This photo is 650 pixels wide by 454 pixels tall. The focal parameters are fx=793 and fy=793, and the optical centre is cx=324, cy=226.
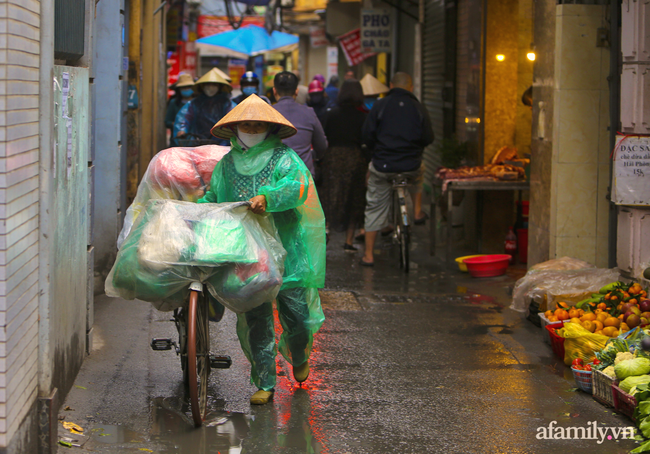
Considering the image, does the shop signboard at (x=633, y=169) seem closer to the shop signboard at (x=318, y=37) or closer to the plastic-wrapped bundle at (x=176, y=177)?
the plastic-wrapped bundle at (x=176, y=177)

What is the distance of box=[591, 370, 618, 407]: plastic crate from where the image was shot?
482 cm

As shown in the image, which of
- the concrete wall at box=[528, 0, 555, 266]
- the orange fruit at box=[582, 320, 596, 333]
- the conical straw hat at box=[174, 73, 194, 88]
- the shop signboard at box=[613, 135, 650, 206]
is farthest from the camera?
the conical straw hat at box=[174, 73, 194, 88]

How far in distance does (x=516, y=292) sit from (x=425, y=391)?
2423 millimetres

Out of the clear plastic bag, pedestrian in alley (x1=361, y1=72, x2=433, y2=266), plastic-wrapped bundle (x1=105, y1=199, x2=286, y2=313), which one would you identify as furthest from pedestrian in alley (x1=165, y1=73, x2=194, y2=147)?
plastic-wrapped bundle (x1=105, y1=199, x2=286, y2=313)

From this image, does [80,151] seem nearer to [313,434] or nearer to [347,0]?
[313,434]

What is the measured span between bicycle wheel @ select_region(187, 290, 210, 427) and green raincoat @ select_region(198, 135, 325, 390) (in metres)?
0.36

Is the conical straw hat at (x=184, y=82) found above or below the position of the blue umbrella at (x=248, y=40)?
below

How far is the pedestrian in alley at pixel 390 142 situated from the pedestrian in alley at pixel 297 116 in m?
1.05

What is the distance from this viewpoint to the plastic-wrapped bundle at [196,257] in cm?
432

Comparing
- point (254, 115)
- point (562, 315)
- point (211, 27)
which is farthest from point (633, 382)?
point (211, 27)

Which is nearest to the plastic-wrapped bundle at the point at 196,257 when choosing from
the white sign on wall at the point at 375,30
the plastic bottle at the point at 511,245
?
the plastic bottle at the point at 511,245

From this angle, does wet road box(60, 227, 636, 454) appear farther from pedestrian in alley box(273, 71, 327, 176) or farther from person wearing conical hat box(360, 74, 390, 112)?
person wearing conical hat box(360, 74, 390, 112)

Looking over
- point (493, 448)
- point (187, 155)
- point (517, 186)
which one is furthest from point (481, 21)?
point (493, 448)

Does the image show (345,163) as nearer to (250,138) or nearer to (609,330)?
(609,330)
